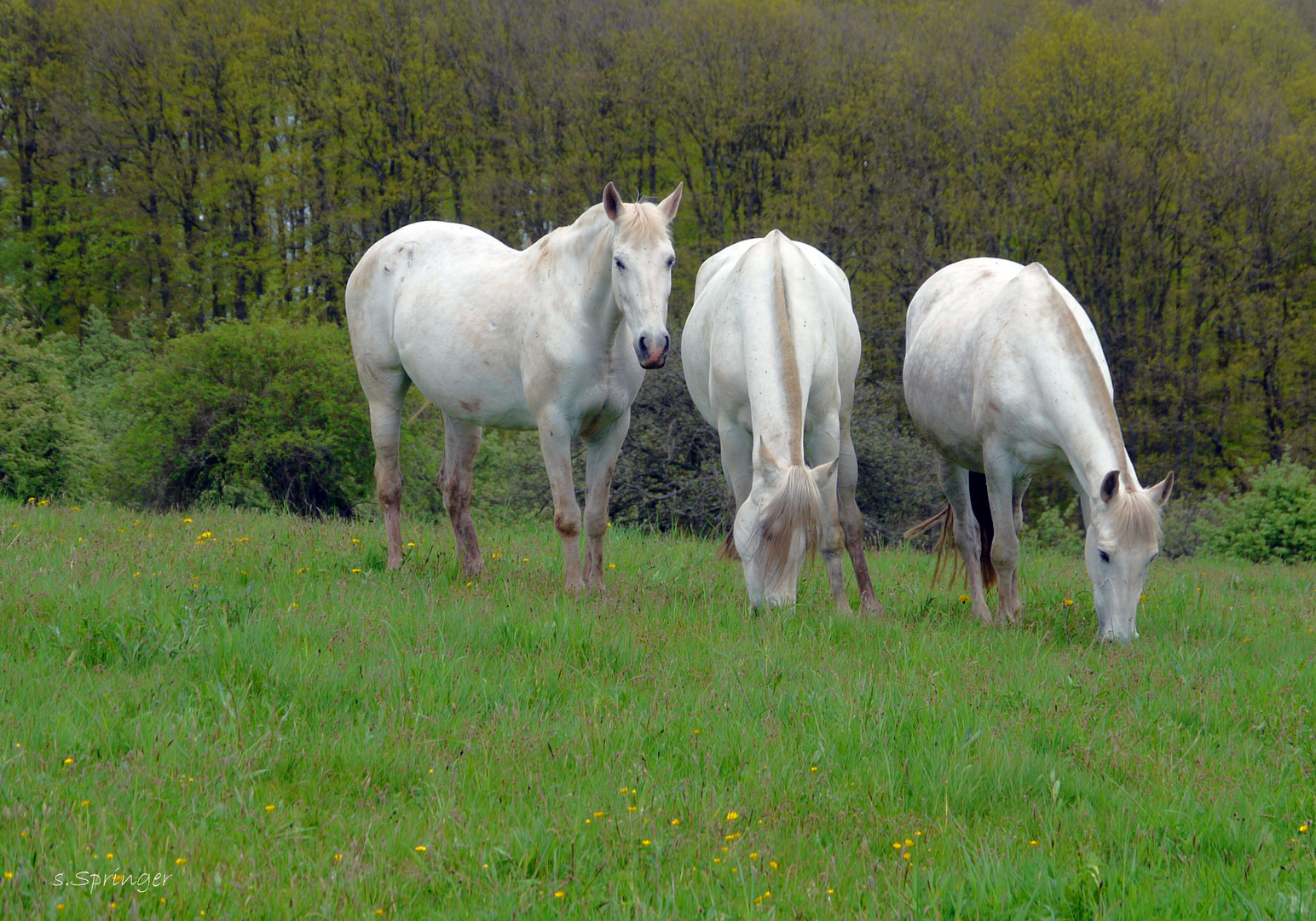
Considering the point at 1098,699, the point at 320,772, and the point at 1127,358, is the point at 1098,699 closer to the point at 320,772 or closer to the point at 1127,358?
the point at 320,772

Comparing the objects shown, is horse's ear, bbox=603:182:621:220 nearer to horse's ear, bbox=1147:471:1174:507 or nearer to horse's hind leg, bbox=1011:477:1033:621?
horse's hind leg, bbox=1011:477:1033:621

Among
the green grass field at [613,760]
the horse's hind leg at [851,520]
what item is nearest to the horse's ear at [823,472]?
the green grass field at [613,760]

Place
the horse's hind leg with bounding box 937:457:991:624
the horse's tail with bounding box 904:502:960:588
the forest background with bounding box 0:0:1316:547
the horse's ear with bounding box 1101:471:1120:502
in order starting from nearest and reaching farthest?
1. the horse's ear with bounding box 1101:471:1120:502
2. the horse's hind leg with bounding box 937:457:991:624
3. the horse's tail with bounding box 904:502:960:588
4. the forest background with bounding box 0:0:1316:547

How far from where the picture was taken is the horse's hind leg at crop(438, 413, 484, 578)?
303 inches

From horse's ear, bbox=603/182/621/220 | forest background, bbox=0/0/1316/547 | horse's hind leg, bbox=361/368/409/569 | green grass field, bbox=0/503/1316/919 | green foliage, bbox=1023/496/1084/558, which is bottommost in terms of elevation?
green foliage, bbox=1023/496/1084/558

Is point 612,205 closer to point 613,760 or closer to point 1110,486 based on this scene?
point 1110,486

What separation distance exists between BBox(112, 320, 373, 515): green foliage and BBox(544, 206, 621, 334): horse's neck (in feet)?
37.0

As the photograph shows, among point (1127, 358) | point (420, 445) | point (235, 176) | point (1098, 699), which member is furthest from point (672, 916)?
point (235, 176)

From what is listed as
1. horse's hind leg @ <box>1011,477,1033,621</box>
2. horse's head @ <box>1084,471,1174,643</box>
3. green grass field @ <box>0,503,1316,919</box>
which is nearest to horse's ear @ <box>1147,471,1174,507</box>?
horse's head @ <box>1084,471,1174,643</box>

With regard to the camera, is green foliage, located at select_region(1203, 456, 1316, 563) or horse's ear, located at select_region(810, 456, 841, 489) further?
green foliage, located at select_region(1203, 456, 1316, 563)

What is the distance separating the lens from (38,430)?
1630 centimetres

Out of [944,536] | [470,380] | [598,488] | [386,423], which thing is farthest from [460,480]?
[944,536]

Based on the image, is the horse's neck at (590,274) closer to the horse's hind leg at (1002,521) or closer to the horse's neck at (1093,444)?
the horse's hind leg at (1002,521)

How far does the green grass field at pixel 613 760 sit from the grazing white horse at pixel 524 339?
129 centimetres
